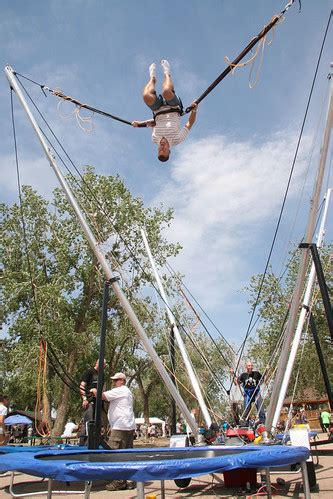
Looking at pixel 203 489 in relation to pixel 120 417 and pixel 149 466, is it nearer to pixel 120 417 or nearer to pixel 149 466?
pixel 120 417

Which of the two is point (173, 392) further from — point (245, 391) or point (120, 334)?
point (120, 334)

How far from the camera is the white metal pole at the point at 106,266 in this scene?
529 centimetres

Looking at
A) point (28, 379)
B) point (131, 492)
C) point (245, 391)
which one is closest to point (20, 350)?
point (28, 379)

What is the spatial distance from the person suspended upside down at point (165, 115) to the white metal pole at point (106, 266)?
130cm

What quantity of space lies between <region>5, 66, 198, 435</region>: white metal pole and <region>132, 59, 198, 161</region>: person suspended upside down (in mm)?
1302

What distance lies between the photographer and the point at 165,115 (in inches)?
216

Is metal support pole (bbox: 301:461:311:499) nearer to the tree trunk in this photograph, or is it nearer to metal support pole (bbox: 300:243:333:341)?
metal support pole (bbox: 300:243:333:341)

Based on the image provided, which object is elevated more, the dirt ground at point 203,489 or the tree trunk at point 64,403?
the tree trunk at point 64,403

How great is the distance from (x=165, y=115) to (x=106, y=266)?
6.51 feet

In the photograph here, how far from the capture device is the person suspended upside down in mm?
5305

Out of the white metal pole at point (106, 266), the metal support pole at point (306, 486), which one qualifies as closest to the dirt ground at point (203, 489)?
the white metal pole at point (106, 266)

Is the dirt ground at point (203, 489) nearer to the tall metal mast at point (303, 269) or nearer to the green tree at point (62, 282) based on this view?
the tall metal mast at point (303, 269)

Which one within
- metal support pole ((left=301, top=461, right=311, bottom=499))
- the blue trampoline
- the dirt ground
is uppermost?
the blue trampoline

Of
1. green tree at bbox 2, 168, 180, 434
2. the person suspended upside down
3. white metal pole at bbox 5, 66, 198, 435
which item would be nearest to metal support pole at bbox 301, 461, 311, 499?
white metal pole at bbox 5, 66, 198, 435
